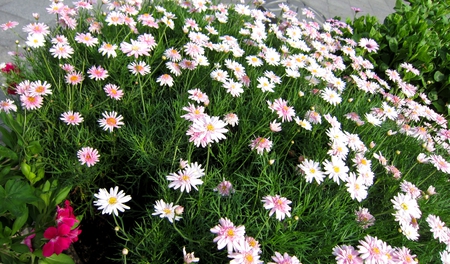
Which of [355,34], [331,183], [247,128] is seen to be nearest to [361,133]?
[331,183]

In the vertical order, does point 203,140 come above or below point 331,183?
above

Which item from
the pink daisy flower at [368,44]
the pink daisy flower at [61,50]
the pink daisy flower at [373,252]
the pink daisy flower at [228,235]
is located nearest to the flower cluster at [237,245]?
the pink daisy flower at [228,235]

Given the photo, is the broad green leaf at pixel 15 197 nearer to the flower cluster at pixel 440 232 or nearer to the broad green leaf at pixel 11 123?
the broad green leaf at pixel 11 123

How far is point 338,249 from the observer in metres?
1.20

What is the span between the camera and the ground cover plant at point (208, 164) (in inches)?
50.4

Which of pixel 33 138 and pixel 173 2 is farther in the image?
pixel 173 2

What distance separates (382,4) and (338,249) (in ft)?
22.1

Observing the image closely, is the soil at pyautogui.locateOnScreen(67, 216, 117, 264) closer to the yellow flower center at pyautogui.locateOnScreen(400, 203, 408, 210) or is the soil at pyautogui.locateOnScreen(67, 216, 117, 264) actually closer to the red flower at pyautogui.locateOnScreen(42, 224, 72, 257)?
the red flower at pyautogui.locateOnScreen(42, 224, 72, 257)

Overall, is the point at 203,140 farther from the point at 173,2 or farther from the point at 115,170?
→ the point at 173,2

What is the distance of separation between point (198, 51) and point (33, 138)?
983mm

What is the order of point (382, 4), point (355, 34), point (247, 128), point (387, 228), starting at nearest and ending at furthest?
point (387, 228), point (247, 128), point (355, 34), point (382, 4)

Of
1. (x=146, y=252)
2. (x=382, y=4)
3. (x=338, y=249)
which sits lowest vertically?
(x=382, y=4)

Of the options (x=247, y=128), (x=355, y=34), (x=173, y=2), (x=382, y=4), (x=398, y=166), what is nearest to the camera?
(x=247, y=128)

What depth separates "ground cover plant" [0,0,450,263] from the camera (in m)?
1.28
